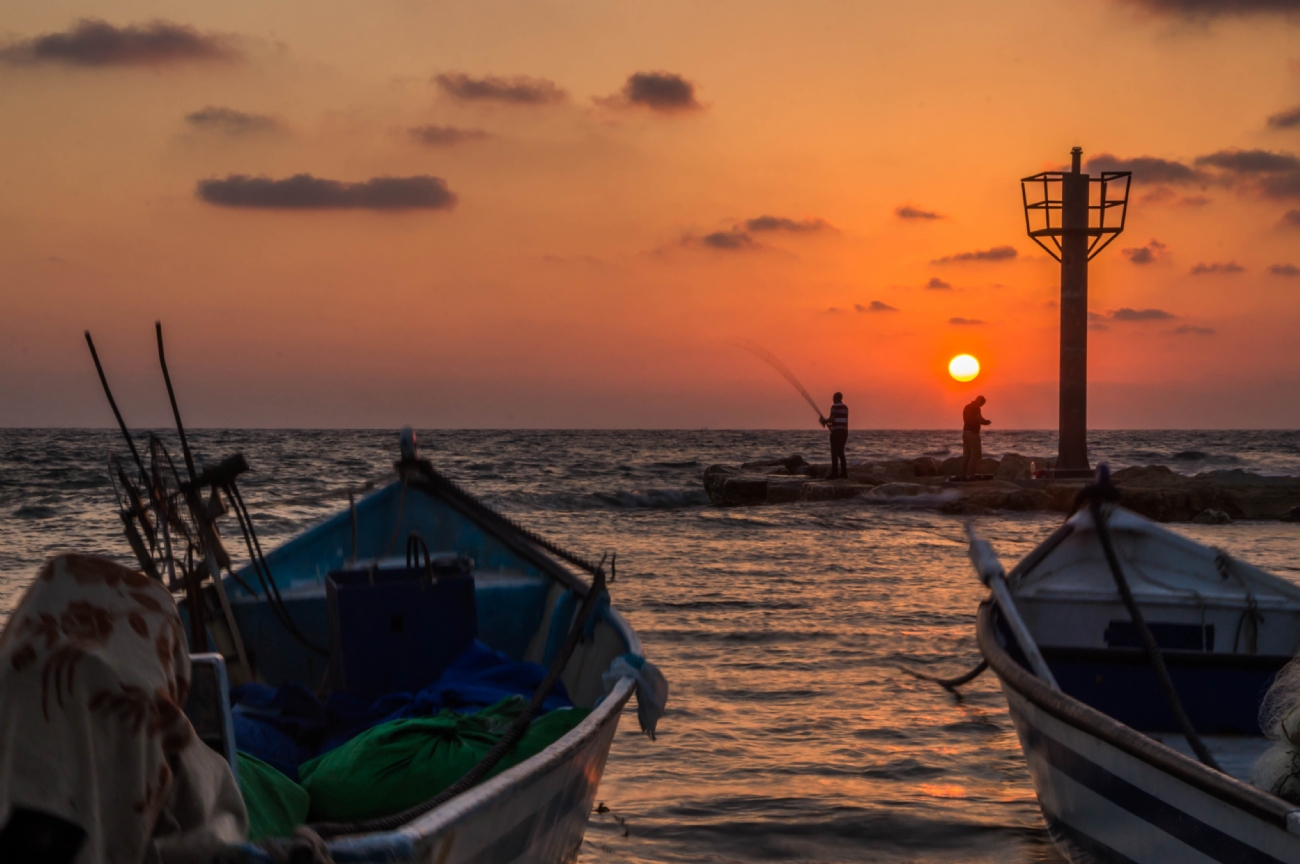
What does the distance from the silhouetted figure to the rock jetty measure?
3.18 ft

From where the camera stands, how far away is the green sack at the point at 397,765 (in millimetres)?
3422

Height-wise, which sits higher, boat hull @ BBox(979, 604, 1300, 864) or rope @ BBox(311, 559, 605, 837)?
rope @ BBox(311, 559, 605, 837)

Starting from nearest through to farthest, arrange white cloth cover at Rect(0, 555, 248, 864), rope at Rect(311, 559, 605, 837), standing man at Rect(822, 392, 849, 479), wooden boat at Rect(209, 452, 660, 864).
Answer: white cloth cover at Rect(0, 555, 248, 864)
rope at Rect(311, 559, 605, 837)
wooden boat at Rect(209, 452, 660, 864)
standing man at Rect(822, 392, 849, 479)

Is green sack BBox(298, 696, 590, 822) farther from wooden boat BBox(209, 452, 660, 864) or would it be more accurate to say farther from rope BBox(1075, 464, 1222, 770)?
rope BBox(1075, 464, 1222, 770)

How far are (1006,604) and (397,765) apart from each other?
357cm

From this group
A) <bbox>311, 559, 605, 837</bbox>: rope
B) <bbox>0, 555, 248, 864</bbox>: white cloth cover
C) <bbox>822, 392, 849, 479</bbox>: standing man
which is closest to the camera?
<bbox>0, 555, 248, 864</bbox>: white cloth cover

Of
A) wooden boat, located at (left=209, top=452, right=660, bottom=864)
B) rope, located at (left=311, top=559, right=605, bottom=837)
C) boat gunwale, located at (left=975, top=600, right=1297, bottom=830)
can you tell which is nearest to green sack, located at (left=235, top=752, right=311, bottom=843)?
rope, located at (left=311, top=559, right=605, bottom=837)

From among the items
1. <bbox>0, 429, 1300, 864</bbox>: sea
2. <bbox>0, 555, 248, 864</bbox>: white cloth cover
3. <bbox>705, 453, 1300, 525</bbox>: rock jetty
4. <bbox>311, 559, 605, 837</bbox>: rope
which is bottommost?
<bbox>0, 429, 1300, 864</bbox>: sea

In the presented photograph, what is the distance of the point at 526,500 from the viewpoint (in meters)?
28.7

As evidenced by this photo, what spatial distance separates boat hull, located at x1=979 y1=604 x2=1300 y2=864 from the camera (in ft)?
10.2

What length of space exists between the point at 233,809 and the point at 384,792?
1.26m

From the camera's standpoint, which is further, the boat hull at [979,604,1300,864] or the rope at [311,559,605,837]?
the boat hull at [979,604,1300,864]

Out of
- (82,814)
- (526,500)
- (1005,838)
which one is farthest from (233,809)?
(526,500)

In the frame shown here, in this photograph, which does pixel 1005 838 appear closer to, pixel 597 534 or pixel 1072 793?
pixel 1072 793
